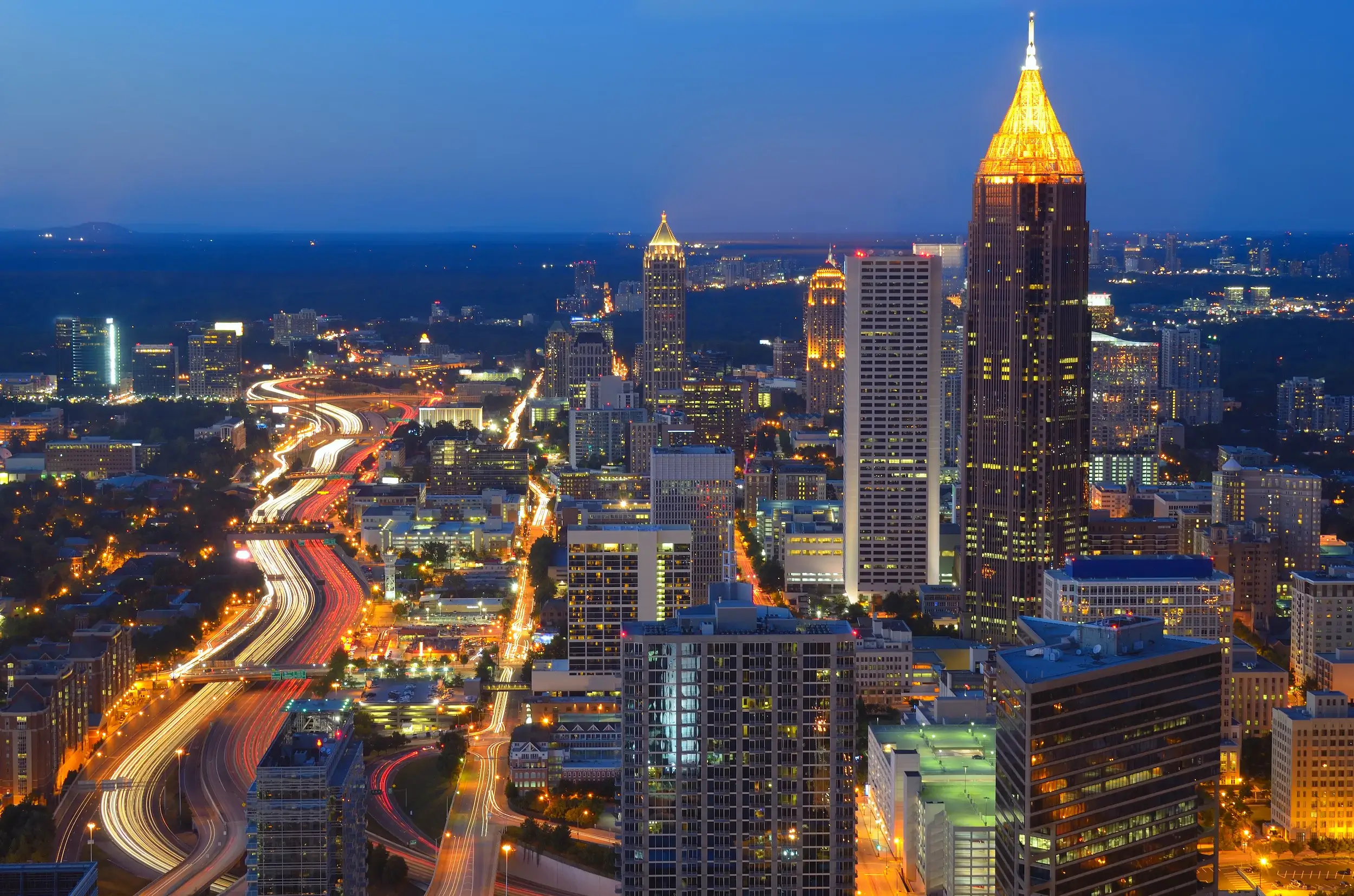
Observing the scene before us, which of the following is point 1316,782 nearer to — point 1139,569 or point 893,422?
point 1139,569

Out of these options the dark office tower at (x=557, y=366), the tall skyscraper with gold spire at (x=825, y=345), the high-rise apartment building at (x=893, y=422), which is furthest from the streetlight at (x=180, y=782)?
the dark office tower at (x=557, y=366)

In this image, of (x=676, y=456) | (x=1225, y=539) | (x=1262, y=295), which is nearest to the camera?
(x=1225, y=539)

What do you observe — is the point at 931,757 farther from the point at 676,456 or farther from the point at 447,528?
the point at 447,528

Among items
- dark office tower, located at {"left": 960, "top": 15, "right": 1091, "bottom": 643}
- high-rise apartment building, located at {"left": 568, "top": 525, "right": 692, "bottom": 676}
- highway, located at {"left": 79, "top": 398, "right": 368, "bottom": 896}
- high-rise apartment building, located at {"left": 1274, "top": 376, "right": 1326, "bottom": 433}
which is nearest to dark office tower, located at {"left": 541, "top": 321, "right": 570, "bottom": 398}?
high-rise apartment building, located at {"left": 1274, "top": 376, "right": 1326, "bottom": 433}

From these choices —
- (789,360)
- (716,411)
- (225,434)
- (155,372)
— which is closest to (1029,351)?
(716,411)

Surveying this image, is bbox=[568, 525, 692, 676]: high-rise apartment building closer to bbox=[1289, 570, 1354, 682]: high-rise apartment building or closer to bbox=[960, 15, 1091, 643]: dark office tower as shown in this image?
bbox=[960, 15, 1091, 643]: dark office tower

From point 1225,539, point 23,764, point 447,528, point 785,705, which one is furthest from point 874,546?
point 785,705
